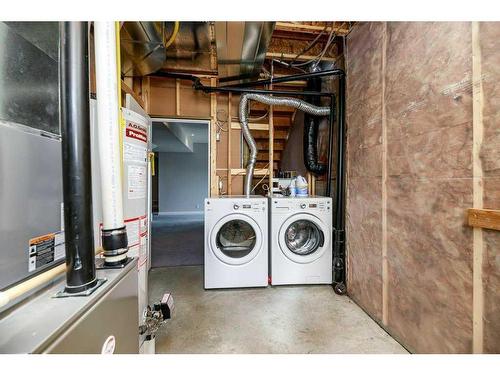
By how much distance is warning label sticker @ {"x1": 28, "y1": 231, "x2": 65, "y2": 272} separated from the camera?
2.28 ft

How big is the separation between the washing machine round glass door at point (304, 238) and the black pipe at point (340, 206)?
0.12 meters

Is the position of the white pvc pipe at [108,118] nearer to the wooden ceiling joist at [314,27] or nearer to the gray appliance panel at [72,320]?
the gray appliance panel at [72,320]

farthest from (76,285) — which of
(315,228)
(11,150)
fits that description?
(315,228)

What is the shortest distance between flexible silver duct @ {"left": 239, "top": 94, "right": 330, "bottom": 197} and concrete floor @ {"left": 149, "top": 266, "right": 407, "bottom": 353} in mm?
1226

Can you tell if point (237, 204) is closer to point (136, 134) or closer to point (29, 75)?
point (136, 134)

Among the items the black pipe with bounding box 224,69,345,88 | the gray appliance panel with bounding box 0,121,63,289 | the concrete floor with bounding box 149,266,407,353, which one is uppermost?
the black pipe with bounding box 224,69,345,88

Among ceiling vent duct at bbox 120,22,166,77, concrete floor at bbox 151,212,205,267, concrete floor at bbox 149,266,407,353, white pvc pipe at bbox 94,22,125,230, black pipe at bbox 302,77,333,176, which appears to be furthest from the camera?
concrete floor at bbox 151,212,205,267

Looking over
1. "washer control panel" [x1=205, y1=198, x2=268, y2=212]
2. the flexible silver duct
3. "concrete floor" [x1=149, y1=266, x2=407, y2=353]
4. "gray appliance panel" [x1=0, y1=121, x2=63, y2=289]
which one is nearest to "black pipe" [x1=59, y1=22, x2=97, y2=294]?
"gray appliance panel" [x1=0, y1=121, x2=63, y2=289]

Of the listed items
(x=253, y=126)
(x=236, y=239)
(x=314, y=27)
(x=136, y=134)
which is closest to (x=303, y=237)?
(x=236, y=239)

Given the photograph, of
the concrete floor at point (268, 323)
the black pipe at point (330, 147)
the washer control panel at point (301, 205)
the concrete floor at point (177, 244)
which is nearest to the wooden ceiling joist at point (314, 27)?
the black pipe at point (330, 147)

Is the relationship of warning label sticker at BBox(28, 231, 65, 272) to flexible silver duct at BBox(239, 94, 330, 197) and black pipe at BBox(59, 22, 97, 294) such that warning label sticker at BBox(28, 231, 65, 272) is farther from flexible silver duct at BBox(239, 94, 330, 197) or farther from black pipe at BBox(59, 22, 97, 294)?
flexible silver duct at BBox(239, 94, 330, 197)

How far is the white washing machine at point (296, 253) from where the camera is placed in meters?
2.32
